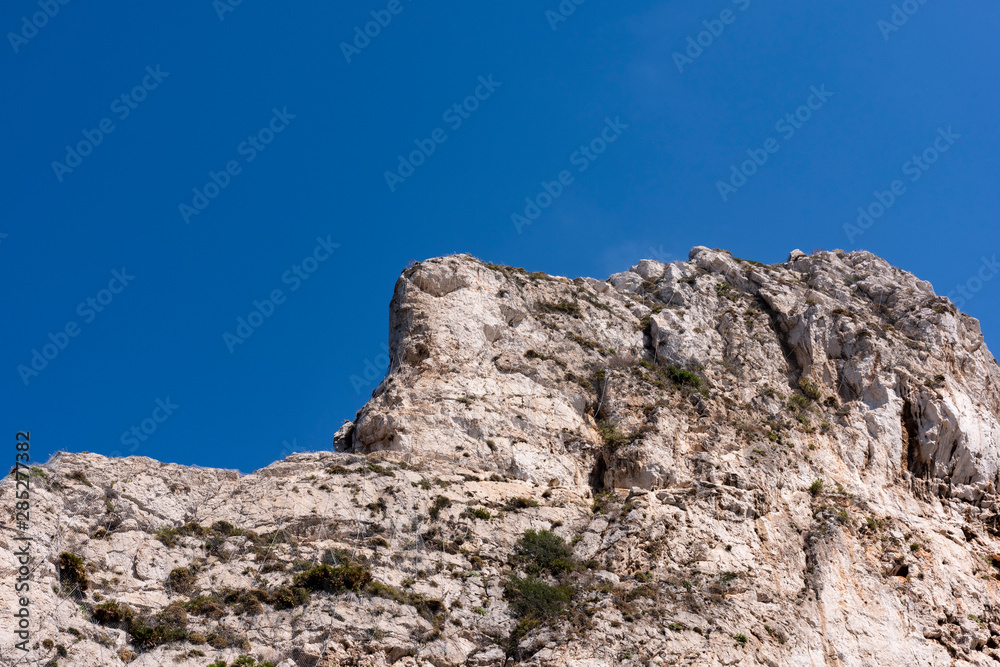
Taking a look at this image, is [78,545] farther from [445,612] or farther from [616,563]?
[616,563]

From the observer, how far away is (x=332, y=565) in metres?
37.8

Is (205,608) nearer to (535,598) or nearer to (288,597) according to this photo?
(288,597)

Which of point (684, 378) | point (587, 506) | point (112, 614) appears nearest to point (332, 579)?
point (112, 614)

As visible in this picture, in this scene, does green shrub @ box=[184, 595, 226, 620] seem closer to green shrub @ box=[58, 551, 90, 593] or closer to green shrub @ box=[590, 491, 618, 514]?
green shrub @ box=[58, 551, 90, 593]

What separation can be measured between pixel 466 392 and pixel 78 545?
65.7ft

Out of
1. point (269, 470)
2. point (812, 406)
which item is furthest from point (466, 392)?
point (812, 406)

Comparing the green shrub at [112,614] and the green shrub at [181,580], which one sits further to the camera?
the green shrub at [181,580]

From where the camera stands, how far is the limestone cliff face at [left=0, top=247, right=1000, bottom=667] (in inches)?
1411

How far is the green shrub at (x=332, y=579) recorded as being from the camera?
3681 centimetres

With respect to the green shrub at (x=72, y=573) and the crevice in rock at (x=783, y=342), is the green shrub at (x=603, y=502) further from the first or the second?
the green shrub at (x=72, y=573)

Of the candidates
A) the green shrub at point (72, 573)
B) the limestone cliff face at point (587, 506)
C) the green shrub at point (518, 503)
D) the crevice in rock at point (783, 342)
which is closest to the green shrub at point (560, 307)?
the limestone cliff face at point (587, 506)

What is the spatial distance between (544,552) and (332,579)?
929cm

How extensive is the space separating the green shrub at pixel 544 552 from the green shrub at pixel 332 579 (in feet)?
23.5

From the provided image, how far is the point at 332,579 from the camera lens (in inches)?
1458
